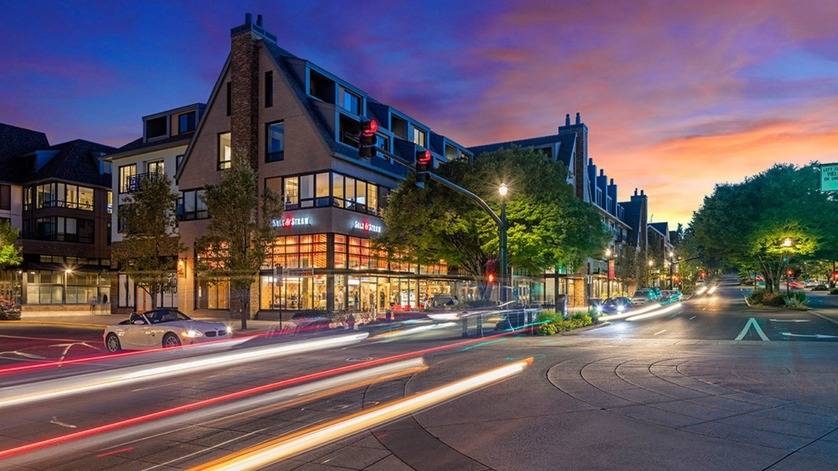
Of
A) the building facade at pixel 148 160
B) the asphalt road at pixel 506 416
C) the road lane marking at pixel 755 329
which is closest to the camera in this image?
the asphalt road at pixel 506 416

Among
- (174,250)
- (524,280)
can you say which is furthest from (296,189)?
(524,280)

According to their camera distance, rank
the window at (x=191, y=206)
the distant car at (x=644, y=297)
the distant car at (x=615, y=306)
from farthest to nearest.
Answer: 1. the distant car at (x=644, y=297)
2. the distant car at (x=615, y=306)
3. the window at (x=191, y=206)

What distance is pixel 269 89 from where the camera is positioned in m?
41.8

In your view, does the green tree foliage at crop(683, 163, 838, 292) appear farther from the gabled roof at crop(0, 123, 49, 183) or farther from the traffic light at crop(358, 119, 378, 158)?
the gabled roof at crop(0, 123, 49, 183)

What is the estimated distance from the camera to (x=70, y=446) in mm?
8312

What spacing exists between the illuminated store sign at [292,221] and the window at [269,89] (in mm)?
7573

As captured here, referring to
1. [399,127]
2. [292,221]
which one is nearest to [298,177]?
[292,221]

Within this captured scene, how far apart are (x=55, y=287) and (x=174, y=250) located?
26906 millimetres

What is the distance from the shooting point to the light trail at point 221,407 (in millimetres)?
8258

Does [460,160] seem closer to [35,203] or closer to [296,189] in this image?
[296,189]

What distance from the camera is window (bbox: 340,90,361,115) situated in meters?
44.3

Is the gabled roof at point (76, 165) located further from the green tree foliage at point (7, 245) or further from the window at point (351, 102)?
the window at point (351, 102)

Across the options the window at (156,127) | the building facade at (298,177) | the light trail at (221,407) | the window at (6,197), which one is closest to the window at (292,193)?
the building facade at (298,177)

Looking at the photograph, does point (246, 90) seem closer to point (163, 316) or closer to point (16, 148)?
point (163, 316)
